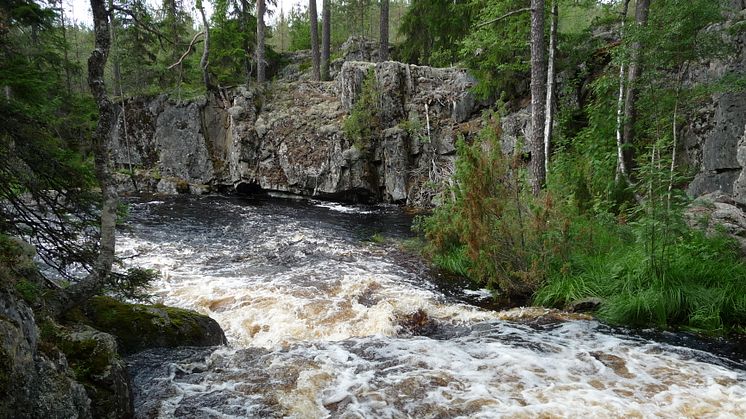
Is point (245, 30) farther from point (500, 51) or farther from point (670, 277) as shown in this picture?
point (670, 277)

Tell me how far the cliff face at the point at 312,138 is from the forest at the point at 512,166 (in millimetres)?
150

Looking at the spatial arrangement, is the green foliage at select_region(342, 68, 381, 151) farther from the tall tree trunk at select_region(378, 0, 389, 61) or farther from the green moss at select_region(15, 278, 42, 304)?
the green moss at select_region(15, 278, 42, 304)

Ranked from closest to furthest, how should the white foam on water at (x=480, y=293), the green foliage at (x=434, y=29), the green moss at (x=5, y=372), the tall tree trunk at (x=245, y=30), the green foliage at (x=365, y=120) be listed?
the green moss at (x=5, y=372), the white foam on water at (x=480, y=293), the green foliage at (x=365, y=120), the green foliage at (x=434, y=29), the tall tree trunk at (x=245, y=30)

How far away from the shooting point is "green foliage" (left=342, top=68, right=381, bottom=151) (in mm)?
19344

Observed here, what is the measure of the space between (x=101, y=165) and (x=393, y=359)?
4.05m

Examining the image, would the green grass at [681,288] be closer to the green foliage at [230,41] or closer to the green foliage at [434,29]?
the green foliage at [434,29]

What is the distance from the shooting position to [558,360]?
17.4ft

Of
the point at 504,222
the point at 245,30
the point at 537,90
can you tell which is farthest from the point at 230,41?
the point at 504,222

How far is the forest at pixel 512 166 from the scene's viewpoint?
4.72m

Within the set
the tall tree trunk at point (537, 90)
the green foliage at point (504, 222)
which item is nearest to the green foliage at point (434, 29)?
the tall tree trunk at point (537, 90)

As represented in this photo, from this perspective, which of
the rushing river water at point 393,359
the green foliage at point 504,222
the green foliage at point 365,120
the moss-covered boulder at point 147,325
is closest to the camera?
the rushing river water at point 393,359

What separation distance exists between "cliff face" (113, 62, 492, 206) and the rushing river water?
8960 mm

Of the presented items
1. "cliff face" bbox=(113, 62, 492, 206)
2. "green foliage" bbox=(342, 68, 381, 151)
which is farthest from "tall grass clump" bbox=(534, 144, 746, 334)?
"green foliage" bbox=(342, 68, 381, 151)

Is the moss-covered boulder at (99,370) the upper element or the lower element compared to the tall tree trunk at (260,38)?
lower
